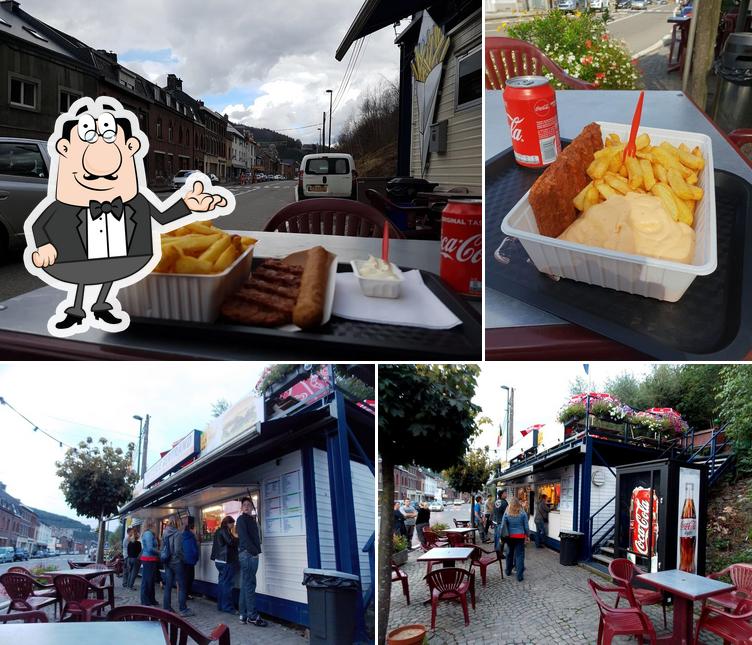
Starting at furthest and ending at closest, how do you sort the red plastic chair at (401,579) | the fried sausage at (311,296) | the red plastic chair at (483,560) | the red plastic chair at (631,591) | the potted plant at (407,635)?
the red plastic chair at (483,560) → the red plastic chair at (631,591) → the red plastic chair at (401,579) → the potted plant at (407,635) → the fried sausage at (311,296)

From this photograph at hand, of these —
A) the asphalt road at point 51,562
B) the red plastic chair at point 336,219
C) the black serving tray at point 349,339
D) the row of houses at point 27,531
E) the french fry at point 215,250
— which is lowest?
the asphalt road at point 51,562

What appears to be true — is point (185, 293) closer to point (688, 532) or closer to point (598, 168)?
point (598, 168)

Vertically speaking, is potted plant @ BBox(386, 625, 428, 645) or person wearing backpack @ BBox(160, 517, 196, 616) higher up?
person wearing backpack @ BBox(160, 517, 196, 616)

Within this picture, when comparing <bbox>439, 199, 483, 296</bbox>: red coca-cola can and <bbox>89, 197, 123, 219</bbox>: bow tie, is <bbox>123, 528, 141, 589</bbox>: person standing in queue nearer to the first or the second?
<bbox>89, 197, 123, 219</bbox>: bow tie

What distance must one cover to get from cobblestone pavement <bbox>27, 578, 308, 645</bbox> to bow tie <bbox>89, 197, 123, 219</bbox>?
4.01ft

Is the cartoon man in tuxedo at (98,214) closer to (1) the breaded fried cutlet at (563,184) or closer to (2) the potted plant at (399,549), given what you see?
(1) the breaded fried cutlet at (563,184)

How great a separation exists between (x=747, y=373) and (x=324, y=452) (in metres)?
1.22

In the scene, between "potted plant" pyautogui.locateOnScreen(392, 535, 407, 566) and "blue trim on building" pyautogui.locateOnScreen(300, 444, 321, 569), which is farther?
"potted plant" pyautogui.locateOnScreen(392, 535, 407, 566)

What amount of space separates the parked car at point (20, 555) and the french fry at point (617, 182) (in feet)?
6.17

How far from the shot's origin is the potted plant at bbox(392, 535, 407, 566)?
7.04ft

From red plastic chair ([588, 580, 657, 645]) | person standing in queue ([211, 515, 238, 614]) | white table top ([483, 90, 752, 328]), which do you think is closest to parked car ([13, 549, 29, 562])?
person standing in queue ([211, 515, 238, 614])

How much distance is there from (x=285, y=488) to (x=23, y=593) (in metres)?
0.85

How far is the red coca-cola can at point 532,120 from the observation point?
4.14 feet

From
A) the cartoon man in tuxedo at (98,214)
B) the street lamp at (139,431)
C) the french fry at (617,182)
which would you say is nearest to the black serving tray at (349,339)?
Result: the cartoon man in tuxedo at (98,214)
